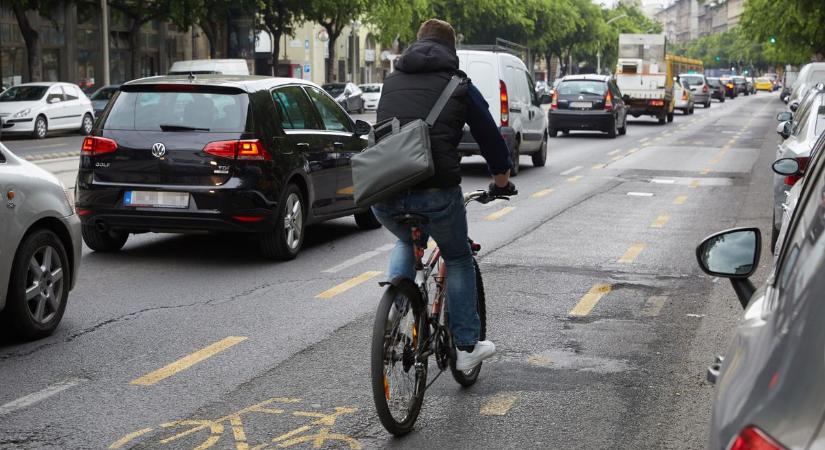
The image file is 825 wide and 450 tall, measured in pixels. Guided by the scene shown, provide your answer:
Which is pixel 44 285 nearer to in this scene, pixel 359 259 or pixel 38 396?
pixel 38 396

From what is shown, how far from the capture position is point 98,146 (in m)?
10.0

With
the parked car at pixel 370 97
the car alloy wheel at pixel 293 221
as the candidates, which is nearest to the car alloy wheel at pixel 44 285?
the car alloy wheel at pixel 293 221

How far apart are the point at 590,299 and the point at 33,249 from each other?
3761 millimetres

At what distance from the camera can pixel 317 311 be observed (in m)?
8.09

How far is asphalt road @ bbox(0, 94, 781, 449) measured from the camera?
5.29 m

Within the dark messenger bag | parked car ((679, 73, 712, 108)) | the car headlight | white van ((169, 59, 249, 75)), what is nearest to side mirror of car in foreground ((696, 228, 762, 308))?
the dark messenger bag

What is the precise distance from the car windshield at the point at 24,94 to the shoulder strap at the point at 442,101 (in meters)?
28.7

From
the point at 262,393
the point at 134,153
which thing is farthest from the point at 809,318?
the point at 134,153

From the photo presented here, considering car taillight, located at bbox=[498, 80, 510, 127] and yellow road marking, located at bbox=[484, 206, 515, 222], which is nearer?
yellow road marking, located at bbox=[484, 206, 515, 222]

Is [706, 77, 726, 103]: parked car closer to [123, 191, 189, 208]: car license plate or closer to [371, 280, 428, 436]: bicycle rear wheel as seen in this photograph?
[123, 191, 189, 208]: car license plate

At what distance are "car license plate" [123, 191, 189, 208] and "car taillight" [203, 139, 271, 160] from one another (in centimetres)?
41

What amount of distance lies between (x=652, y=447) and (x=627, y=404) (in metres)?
0.71

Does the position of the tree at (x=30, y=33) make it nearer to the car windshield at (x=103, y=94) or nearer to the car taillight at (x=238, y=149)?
the car windshield at (x=103, y=94)

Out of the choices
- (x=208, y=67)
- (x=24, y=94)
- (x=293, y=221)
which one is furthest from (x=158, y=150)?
(x=208, y=67)
